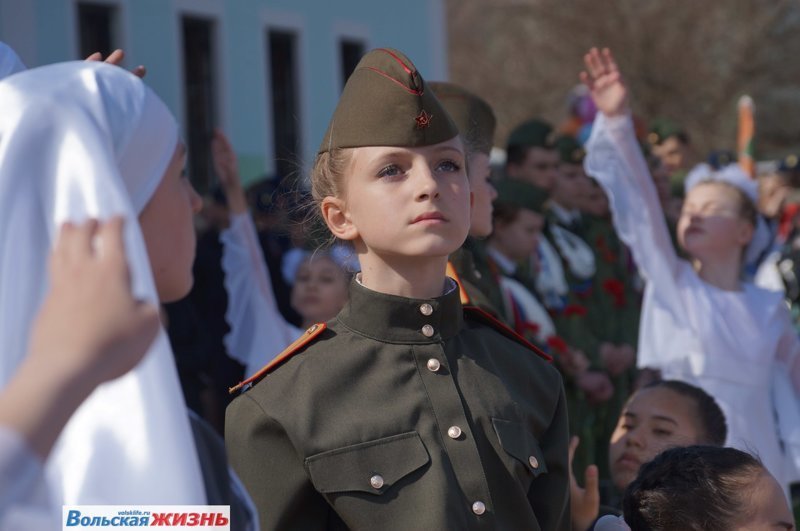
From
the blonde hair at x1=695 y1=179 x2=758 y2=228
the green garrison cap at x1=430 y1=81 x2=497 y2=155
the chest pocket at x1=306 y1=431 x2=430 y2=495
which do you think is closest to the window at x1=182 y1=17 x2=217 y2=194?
the blonde hair at x1=695 y1=179 x2=758 y2=228

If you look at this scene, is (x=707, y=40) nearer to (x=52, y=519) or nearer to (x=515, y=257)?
(x=515, y=257)

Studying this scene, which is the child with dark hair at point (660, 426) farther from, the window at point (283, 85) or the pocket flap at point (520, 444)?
the window at point (283, 85)

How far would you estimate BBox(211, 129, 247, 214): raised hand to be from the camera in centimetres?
536

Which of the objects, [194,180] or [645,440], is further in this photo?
[194,180]

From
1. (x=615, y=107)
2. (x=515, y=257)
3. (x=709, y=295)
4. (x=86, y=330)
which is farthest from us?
(x=515, y=257)

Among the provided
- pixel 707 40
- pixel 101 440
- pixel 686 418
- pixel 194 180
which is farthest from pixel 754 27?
pixel 101 440

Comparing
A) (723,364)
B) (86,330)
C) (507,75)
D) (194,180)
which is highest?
(86,330)

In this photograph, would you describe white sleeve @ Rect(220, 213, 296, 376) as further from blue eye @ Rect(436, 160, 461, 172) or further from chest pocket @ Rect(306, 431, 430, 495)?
chest pocket @ Rect(306, 431, 430, 495)

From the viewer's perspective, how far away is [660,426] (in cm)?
402

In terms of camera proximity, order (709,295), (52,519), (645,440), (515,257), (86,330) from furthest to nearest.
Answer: (515,257), (709,295), (645,440), (52,519), (86,330)

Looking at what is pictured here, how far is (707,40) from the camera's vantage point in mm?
29781

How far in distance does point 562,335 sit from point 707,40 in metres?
24.2

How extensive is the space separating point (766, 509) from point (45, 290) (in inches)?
76.2

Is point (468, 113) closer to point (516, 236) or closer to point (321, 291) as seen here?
point (321, 291)
